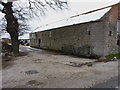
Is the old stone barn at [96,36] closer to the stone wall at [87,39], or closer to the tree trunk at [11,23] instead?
the stone wall at [87,39]

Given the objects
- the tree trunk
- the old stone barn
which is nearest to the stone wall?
the old stone barn

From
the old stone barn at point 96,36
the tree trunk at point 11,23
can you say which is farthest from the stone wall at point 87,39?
the tree trunk at point 11,23

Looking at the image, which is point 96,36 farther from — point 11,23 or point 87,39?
point 11,23

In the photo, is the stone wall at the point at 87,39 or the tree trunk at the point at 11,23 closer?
the stone wall at the point at 87,39

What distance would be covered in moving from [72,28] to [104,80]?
14.1 m

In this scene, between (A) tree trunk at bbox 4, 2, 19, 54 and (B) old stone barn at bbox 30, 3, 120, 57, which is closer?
(B) old stone barn at bbox 30, 3, 120, 57

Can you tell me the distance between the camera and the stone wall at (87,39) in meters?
17.2

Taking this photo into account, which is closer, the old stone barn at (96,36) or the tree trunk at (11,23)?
the old stone barn at (96,36)

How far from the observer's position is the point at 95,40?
17.6 metres

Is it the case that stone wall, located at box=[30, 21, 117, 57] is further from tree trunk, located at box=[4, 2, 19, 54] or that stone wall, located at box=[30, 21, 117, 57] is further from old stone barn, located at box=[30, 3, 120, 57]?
tree trunk, located at box=[4, 2, 19, 54]

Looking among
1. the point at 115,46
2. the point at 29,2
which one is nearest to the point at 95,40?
the point at 115,46

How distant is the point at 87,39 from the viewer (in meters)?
18.5

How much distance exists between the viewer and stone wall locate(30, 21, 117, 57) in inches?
679

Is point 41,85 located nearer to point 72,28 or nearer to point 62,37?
point 72,28
